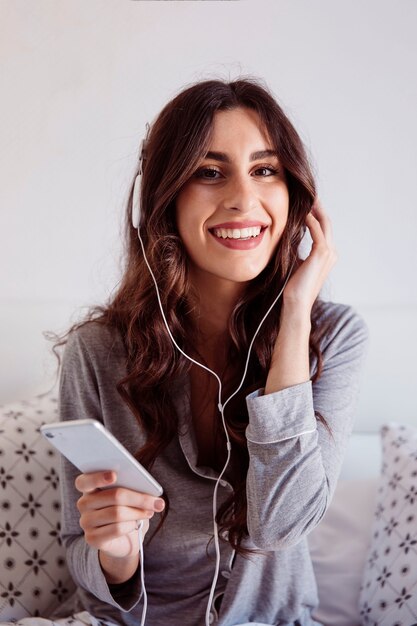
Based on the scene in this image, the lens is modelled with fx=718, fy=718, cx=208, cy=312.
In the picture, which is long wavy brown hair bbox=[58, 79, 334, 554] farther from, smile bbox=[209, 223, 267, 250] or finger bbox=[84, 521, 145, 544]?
finger bbox=[84, 521, 145, 544]

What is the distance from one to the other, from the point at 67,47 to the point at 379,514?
1202 millimetres

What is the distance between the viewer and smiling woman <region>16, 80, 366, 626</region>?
1.10 m

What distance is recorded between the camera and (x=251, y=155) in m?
1.16

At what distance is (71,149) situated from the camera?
1.66 metres

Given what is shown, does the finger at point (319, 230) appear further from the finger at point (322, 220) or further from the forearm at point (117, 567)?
the forearm at point (117, 567)

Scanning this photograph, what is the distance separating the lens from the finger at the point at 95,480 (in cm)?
93

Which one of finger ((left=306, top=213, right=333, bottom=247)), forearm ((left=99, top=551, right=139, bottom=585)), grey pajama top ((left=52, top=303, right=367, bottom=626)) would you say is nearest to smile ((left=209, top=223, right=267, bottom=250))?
finger ((left=306, top=213, right=333, bottom=247))

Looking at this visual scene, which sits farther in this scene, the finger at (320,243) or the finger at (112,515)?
the finger at (320,243)

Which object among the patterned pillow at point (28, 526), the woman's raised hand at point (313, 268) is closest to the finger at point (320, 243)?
the woman's raised hand at point (313, 268)

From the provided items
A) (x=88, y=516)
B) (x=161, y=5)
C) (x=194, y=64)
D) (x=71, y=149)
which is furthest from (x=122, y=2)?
(x=88, y=516)

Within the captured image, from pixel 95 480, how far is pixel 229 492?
0.32 metres

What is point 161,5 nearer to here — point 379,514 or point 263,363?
point 263,363

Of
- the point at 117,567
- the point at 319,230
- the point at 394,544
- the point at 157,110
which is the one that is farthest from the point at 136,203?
the point at 394,544

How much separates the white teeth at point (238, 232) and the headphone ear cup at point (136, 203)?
0.47 ft
